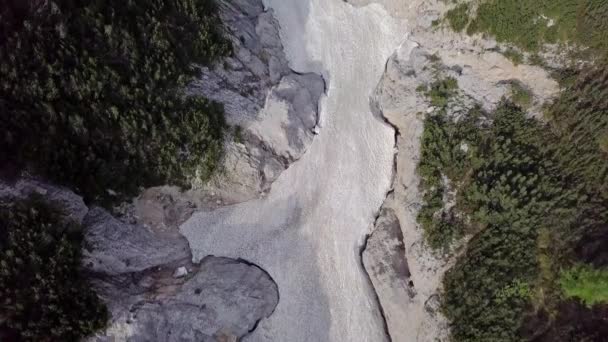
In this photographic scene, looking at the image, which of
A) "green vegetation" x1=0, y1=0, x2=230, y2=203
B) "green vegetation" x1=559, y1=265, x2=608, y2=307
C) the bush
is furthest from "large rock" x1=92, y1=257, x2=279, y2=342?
"green vegetation" x1=559, y1=265, x2=608, y2=307

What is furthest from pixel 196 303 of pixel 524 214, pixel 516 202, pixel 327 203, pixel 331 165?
pixel 524 214

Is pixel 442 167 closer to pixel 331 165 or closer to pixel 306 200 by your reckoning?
pixel 331 165

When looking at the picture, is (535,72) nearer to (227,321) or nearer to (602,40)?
(602,40)

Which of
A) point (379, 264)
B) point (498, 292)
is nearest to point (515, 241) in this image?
point (498, 292)

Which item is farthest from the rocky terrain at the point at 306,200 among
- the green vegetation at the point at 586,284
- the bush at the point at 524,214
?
the green vegetation at the point at 586,284

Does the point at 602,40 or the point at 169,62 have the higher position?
the point at 602,40

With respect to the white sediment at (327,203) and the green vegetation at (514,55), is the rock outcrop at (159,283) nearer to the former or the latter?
the white sediment at (327,203)

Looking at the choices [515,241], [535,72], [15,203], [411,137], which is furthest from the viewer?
[411,137]
